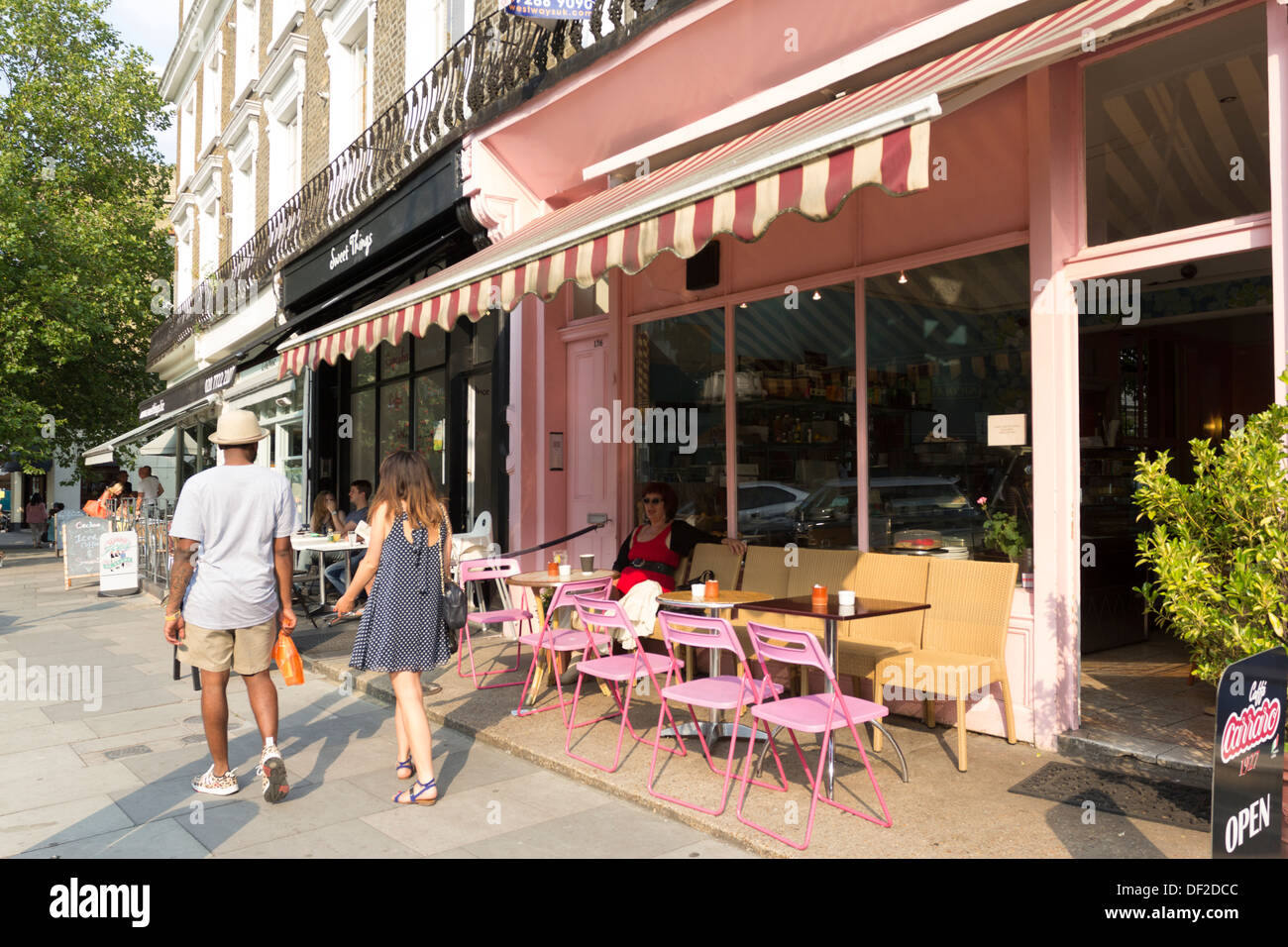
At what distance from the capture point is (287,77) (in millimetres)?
17156

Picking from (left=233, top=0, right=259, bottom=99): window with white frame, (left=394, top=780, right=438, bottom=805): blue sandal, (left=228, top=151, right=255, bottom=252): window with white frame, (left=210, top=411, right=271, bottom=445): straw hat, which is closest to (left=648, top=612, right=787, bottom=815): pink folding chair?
(left=394, top=780, right=438, bottom=805): blue sandal

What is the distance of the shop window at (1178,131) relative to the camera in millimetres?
4668

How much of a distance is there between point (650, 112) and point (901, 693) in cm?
512

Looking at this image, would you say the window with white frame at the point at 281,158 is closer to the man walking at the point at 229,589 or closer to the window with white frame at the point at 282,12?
the window with white frame at the point at 282,12

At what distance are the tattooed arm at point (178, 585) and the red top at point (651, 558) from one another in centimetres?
316

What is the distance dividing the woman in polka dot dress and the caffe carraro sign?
8106 mm

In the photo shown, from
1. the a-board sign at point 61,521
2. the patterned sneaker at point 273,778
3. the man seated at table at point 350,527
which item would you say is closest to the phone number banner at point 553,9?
the man seated at table at point 350,527

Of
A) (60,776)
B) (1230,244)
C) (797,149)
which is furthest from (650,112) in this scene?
(60,776)

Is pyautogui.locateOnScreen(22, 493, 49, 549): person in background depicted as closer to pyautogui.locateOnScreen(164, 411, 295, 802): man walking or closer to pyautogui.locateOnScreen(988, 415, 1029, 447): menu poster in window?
pyautogui.locateOnScreen(164, 411, 295, 802): man walking

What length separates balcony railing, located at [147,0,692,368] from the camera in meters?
7.82

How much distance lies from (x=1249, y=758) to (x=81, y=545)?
54.2 ft

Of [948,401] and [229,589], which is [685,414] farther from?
[229,589]

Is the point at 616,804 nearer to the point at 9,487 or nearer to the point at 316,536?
the point at 316,536

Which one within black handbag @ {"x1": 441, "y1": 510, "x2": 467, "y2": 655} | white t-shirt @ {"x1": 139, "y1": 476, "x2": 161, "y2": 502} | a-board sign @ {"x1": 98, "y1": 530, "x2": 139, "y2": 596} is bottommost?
a-board sign @ {"x1": 98, "y1": 530, "x2": 139, "y2": 596}
